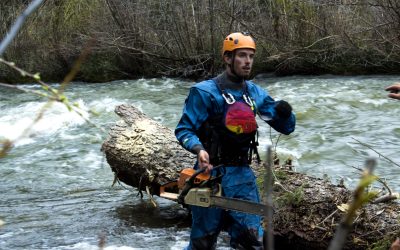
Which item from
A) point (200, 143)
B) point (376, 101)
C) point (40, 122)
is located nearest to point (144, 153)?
point (200, 143)

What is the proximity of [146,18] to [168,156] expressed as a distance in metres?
10.9

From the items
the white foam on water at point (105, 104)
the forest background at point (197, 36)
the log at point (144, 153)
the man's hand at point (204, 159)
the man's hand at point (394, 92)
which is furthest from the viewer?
the forest background at point (197, 36)

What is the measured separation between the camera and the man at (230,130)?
12.6ft

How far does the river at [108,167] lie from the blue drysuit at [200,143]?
2.47 feet

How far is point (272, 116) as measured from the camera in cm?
405

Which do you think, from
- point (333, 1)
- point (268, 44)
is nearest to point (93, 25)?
point (268, 44)

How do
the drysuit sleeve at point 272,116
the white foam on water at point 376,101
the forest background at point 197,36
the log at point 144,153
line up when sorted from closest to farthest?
the drysuit sleeve at point 272,116 < the log at point 144,153 < the white foam on water at point 376,101 < the forest background at point 197,36

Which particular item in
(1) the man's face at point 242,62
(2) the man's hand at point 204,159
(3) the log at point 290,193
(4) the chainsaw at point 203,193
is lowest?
(3) the log at point 290,193

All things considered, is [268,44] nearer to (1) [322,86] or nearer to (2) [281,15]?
(2) [281,15]

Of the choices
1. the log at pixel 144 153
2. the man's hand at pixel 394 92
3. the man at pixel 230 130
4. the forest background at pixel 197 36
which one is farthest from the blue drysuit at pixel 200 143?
the forest background at pixel 197 36

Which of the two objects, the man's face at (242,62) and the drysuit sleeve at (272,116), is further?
the drysuit sleeve at (272,116)

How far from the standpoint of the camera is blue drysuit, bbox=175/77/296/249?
151 inches

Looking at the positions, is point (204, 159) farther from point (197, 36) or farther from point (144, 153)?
point (197, 36)

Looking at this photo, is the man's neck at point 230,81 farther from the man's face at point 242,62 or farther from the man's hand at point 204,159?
the man's hand at point 204,159
